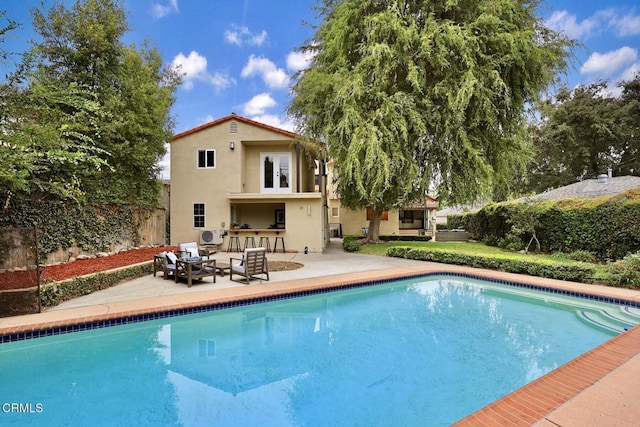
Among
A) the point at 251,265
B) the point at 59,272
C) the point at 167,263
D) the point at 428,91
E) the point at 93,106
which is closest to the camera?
the point at 93,106

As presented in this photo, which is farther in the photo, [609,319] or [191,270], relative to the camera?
[191,270]

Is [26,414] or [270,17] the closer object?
[26,414]

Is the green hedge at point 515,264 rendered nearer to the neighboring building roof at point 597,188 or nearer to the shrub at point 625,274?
the shrub at point 625,274

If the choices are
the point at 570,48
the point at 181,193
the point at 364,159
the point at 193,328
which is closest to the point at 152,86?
the point at 181,193

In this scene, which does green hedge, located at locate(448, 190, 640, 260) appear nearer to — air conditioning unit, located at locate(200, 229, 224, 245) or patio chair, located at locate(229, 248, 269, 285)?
patio chair, located at locate(229, 248, 269, 285)

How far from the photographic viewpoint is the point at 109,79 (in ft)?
41.1

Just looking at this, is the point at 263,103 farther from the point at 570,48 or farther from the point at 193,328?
the point at 193,328

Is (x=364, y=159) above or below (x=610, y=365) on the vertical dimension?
above

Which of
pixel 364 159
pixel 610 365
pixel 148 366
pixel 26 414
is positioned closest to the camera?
pixel 26 414

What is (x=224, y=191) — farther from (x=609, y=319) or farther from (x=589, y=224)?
(x=589, y=224)

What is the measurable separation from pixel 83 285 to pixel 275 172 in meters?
11.4

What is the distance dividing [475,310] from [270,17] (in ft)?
56.7

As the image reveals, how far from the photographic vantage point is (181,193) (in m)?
17.1

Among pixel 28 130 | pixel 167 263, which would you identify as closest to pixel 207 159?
pixel 167 263
